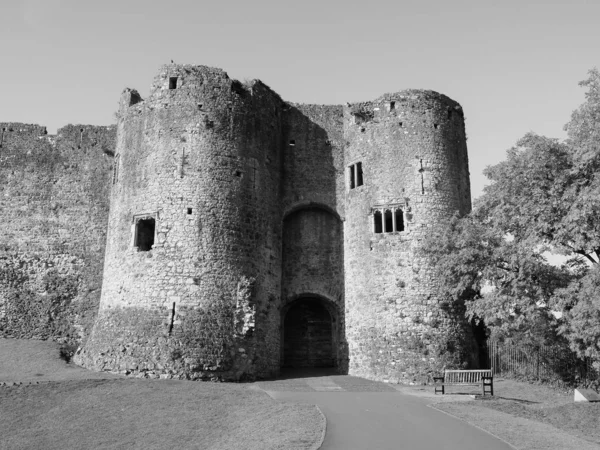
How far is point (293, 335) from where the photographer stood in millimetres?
29062

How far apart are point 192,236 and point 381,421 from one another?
11786mm

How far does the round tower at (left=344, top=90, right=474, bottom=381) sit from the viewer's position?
2569 centimetres

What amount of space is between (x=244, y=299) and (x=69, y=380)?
7.14 metres

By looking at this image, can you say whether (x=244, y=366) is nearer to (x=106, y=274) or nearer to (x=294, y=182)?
(x=106, y=274)

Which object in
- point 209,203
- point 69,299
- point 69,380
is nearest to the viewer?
point 69,380

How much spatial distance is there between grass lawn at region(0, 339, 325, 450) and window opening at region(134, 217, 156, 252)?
605 cm

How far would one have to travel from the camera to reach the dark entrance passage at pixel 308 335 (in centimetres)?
2875

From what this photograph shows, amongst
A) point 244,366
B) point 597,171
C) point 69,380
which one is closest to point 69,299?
point 69,380

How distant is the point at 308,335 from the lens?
29016mm

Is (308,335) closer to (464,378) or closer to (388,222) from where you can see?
(388,222)

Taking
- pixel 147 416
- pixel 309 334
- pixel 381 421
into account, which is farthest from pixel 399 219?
pixel 147 416

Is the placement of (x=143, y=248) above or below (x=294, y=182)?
below

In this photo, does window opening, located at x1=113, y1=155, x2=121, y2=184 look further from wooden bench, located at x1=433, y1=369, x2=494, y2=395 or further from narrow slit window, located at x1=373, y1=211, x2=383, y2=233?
wooden bench, located at x1=433, y1=369, x2=494, y2=395

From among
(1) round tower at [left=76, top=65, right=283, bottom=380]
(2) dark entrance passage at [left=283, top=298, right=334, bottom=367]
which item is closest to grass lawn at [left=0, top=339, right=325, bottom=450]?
(1) round tower at [left=76, top=65, right=283, bottom=380]
